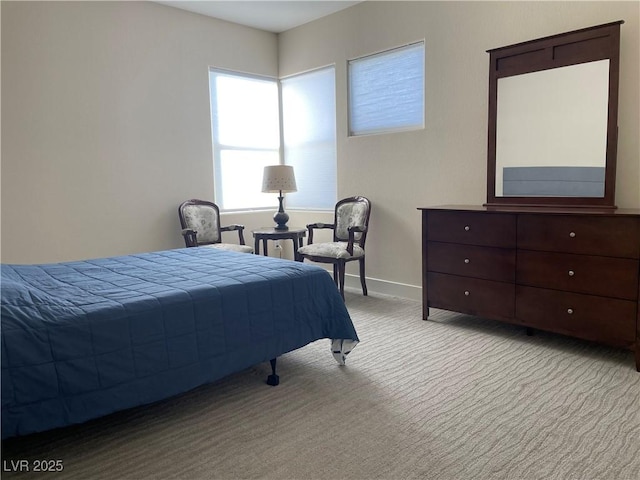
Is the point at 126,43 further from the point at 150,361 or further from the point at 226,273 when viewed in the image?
the point at 150,361

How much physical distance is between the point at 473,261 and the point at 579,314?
2.43 ft

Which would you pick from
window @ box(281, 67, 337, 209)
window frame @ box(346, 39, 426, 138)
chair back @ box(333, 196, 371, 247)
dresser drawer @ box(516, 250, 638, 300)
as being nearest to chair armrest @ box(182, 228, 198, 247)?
chair back @ box(333, 196, 371, 247)

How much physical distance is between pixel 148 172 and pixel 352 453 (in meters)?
3.39

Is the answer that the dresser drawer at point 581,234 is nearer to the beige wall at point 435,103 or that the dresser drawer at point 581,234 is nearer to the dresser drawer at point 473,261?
the dresser drawer at point 473,261

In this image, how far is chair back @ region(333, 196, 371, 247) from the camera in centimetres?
444

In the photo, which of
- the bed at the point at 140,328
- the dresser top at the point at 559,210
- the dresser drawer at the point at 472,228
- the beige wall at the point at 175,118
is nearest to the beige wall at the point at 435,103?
the beige wall at the point at 175,118

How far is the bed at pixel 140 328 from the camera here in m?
1.73

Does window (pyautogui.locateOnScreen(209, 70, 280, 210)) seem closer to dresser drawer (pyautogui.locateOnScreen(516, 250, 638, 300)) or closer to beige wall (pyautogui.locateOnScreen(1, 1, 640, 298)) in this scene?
beige wall (pyautogui.locateOnScreen(1, 1, 640, 298))

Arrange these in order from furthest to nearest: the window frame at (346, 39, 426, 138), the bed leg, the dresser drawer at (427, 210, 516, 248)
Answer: the window frame at (346, 39, 426, 138)
the dresser drawer at (427, 210, 516, 248)
the bed leg

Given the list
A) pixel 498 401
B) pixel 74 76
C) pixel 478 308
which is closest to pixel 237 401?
pixel 498 401

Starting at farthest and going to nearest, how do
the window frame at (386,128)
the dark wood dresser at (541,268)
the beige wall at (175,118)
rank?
the window frame at (386,128) < the beige wall at (175,118) < the dark wood dresser at (541,268)

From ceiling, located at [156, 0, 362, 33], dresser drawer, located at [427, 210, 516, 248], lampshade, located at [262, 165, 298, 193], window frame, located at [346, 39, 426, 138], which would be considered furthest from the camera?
lampshade, located at [262, 165, 298, 193]

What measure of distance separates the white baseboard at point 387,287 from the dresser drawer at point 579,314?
1.27 meters

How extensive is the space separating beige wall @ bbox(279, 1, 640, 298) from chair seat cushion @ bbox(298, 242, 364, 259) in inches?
15.0
